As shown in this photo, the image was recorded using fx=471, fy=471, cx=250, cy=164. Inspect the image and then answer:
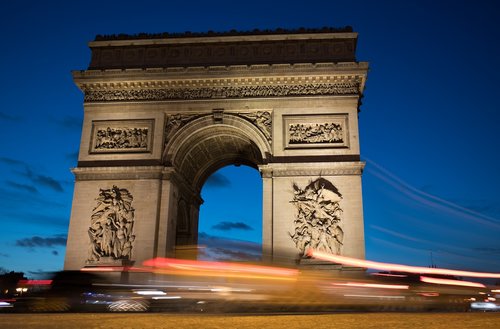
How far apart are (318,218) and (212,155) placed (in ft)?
26.9

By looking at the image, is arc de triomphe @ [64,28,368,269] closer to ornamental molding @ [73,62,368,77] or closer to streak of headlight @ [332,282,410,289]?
ornamental molding @ [73,62,368,77]

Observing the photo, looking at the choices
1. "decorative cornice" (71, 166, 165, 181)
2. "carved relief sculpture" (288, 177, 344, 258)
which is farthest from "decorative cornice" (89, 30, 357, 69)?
"carved relief sculpture" (288, 177, 344, 258)

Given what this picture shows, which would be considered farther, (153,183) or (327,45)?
(327,45)

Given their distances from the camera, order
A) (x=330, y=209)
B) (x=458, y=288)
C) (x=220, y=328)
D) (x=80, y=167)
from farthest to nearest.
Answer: (x=80, y=167)
(x=330, y=209)
(x=458, y=288)
(x=220, y=328)

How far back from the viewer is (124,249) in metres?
19.2

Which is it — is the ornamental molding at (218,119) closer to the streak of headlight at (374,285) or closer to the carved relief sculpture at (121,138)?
the carved relief sculpture at (121,138)

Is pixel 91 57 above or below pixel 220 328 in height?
above

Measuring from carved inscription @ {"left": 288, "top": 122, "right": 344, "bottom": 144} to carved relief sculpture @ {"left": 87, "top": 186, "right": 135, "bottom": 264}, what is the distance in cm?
749

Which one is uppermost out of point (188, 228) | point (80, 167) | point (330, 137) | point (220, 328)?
point (330, 137)

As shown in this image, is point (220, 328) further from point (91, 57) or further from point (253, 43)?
point (91, 57)

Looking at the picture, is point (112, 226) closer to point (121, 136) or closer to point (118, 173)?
point (118, 173)

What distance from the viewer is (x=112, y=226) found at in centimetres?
1952

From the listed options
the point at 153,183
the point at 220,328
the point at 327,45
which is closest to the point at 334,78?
the point at 327,45

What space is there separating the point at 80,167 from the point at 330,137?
35.8 ft
